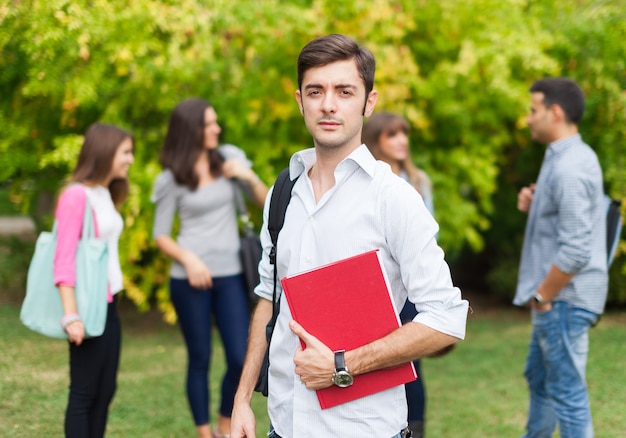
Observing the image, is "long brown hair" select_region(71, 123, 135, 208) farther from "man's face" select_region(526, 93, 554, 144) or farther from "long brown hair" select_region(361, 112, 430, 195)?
"man's face" select_region(526, 93, 554, 144)

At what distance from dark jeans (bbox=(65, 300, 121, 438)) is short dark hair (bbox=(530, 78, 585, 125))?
2.60m

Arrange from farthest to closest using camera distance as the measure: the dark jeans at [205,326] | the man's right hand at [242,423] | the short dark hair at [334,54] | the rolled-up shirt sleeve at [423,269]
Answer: the dark jeans at [205,326] < the man's right hand at [242,423] < the short dark hair at [334,54] < the rolled-up shirt sleeve at [423,269]

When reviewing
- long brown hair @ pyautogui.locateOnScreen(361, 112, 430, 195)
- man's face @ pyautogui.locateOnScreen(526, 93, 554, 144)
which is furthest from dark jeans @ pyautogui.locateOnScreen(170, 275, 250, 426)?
man's face @ pyautogui.locateOnScreen(526, 93, 554, 144)

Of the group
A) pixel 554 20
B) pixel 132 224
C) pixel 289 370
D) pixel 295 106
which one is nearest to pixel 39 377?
pixel 132 224

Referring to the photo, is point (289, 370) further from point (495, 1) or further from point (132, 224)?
point (495, 1)

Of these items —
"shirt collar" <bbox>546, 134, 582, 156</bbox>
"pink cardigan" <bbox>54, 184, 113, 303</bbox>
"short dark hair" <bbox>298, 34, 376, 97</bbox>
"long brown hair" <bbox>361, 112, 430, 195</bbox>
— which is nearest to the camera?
"short dark hair" <bbox>298, 34, 376, 97</bbox>

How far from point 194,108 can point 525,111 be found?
14.2 ft

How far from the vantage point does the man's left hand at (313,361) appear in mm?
2088

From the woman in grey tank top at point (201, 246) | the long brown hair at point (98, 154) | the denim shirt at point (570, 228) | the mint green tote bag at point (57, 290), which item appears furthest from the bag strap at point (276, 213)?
the woman in grey tank top at point (201, 246)

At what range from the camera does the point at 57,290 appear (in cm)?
368

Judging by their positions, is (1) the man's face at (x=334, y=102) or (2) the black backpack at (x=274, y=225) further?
(2) the black backpack at (x=274, y=225)

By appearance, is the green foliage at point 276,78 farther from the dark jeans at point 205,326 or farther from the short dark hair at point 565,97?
the short dark hair at point 565,97

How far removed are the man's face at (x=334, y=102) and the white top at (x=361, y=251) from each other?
78 millimetres

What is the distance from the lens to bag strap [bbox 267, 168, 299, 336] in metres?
2.42
